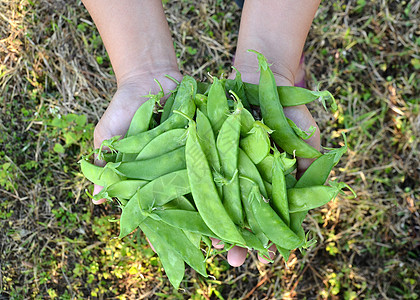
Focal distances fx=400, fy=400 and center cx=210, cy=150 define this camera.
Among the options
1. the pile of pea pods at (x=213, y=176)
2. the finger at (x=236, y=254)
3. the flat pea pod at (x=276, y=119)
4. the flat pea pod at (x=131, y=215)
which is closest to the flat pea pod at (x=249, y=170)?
the pile of pea pods at (x=213, y=176)

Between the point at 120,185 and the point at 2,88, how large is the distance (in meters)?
2.18

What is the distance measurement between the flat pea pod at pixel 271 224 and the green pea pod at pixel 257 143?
155mm

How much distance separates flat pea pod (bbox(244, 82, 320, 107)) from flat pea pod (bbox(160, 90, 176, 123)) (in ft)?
1.41

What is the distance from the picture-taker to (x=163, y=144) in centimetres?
210

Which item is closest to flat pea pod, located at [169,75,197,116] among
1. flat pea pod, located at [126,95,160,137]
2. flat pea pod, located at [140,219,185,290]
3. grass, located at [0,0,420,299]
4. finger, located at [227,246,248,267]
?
flat pea pod, located at [126,95,160,137]

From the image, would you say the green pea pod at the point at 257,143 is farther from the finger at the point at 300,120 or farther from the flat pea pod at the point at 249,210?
the finger at the point at 300,120

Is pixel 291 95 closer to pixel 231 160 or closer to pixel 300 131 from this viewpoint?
pixel 300 131

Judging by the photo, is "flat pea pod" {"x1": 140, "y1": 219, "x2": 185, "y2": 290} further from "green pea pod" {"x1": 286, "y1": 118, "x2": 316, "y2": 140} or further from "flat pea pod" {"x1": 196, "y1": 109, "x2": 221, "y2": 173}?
"green pea pod" {"x1": 286, "y1": 118, "x2": 316, "y2": 140}

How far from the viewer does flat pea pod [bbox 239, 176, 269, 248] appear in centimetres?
202

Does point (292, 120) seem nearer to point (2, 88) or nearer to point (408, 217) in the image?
point (408, 217)

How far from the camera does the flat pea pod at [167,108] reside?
223cm

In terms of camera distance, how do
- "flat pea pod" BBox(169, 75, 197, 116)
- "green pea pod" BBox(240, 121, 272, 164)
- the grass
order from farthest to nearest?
the grass, "flat pea pod" BBox(169, 75, 197, 116), "green pea pod" BBox(240, 121, 272, 164)

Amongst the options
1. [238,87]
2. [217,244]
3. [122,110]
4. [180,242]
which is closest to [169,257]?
[180,242]

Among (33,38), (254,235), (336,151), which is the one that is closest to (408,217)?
(336,151)
